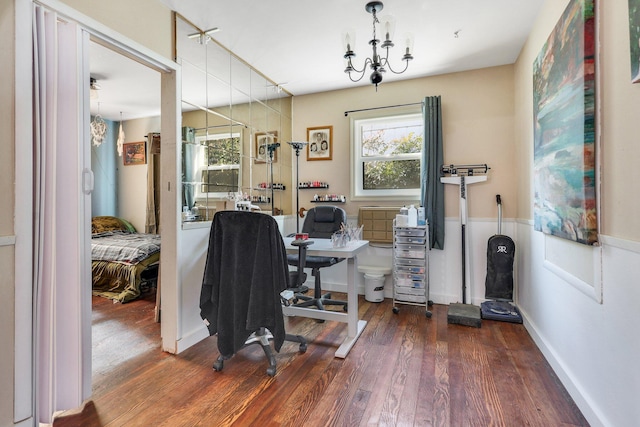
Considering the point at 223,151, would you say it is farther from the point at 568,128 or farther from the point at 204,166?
the point at 568,128

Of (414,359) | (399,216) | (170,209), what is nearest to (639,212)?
(414,359)

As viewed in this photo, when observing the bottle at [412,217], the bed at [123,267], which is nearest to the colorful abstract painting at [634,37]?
the bottle at [412,217]

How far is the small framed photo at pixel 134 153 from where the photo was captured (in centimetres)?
528

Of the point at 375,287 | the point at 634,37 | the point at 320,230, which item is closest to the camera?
the point at 634,37

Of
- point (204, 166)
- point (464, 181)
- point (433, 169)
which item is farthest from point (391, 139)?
point (204, 166)

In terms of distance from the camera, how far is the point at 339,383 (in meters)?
1.85

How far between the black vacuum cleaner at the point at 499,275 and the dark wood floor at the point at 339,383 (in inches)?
12.6

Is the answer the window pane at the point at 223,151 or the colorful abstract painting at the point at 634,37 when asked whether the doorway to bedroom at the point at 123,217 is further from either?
the colorful abstract painting at the point at 634,37

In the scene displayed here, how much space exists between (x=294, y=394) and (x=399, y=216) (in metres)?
2.00

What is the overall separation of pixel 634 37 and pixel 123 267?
455cm

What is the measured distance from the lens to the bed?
11.7 ft

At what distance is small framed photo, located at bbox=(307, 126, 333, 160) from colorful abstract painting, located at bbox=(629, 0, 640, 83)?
2889 millimetres

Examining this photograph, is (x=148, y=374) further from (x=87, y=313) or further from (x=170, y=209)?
(x=170, y=209)

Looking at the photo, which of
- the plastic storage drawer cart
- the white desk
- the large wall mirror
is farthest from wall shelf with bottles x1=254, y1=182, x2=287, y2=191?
the plastic storage drawer cart
